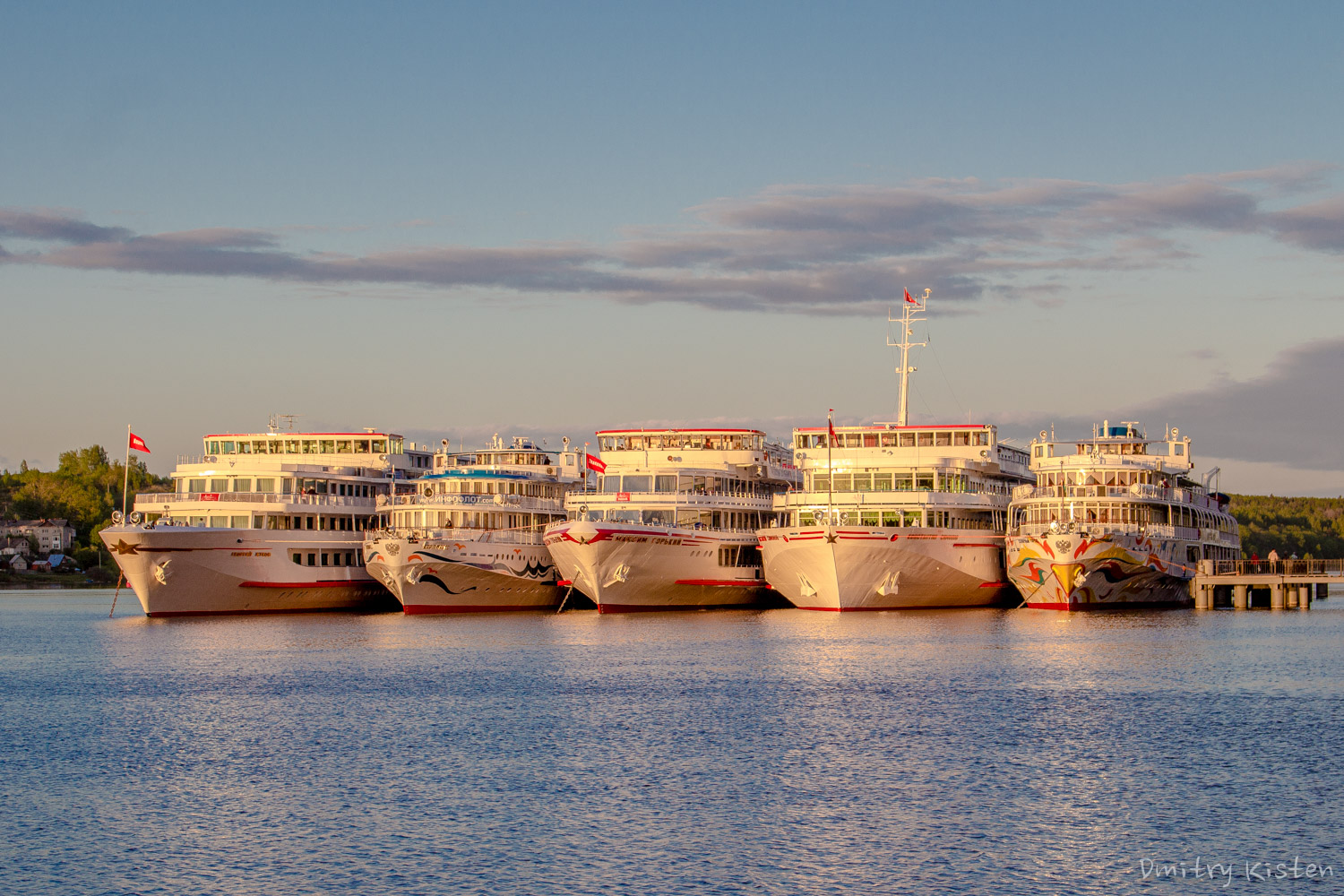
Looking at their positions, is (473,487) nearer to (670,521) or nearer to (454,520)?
(454,520)

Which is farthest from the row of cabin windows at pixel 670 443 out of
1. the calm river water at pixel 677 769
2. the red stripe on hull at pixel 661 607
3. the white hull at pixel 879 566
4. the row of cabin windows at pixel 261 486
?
the calm river water at pixel 677 769

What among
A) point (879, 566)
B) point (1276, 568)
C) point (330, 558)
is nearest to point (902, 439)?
point (879, 566)

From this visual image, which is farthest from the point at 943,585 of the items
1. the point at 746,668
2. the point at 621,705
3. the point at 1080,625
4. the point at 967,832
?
the point at 967,832

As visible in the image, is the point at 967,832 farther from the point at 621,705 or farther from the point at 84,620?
the point at 84,620

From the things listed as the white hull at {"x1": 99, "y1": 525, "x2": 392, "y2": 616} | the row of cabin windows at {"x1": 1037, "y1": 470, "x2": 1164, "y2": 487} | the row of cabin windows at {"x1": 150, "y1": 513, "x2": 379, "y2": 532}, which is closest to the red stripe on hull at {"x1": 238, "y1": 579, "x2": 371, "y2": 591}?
the white hull at {"x1": 99, "y1": 525, "x2": 392, "y2": 616}

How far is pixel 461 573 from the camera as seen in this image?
332 ft

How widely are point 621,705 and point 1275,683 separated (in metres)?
24.6

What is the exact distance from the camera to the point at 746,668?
64.0 meters

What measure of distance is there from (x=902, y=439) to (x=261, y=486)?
1727 inches

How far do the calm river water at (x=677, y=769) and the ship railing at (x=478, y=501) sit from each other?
28548 mm

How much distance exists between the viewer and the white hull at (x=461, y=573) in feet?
325

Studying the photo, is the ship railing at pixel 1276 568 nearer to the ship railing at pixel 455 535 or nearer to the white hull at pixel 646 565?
the white hull at pixel 646 565

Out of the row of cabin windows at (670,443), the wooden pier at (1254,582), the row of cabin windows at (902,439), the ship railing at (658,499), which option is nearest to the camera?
the ship railing at (658,499)

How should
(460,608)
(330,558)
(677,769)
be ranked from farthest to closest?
(330,558)
(460,608)
(677,769)
